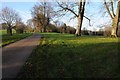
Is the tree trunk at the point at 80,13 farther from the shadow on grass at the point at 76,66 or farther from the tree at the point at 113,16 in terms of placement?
the shadow on grass at the point at 76,66

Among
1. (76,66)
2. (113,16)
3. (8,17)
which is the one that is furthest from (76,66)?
(8,17)

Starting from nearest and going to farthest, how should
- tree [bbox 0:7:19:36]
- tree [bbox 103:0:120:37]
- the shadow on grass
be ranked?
the shadow on grass, tree [bbox 103:0:120:37], tree [bbox 0:7:19:36]

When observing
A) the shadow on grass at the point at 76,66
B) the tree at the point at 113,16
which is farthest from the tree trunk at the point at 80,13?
the shadow on grass at the point at 76,66

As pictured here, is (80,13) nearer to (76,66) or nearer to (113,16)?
(113,16)

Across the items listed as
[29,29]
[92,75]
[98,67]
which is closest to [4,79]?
[92,75]

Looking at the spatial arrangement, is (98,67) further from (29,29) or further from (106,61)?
(29,29)

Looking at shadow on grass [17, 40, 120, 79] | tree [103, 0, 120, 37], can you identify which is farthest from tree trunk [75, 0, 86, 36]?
shadow on grass [17, 40, 120, 79]

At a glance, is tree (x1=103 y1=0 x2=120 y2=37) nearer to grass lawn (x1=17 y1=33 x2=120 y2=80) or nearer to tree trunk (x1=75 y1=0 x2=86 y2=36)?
tree trunk (x1=75 y1=0 x2=86 y2=36)

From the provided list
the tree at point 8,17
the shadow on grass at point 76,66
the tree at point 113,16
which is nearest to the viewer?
the shadow on grass at point 76,66

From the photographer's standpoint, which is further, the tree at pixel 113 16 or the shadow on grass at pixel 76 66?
the tree at pixel 113 16

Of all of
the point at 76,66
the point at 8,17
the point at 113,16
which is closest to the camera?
the point at 76,66

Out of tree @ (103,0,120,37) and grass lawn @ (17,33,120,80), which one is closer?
grass lawn @ (17,33,120,80)

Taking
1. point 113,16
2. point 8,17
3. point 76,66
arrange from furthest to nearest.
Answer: point 8,17 → point 113,16 → point 76,66

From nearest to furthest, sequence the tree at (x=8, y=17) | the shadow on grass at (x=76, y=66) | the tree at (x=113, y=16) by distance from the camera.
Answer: the shadow on grass at (x=76, y=66) < the tree at (x=113, y=16) < the tree at (x=8, y=17)
